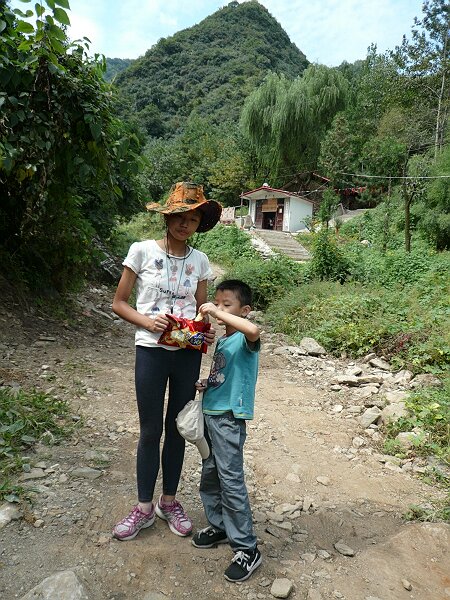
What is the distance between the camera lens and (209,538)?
75.1 inches

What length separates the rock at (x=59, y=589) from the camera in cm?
151

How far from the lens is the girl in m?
1.80

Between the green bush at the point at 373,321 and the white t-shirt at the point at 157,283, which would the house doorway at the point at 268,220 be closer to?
the green bush at the point at 373,321

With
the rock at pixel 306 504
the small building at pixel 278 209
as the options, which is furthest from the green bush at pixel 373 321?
the small building at pixel 278 209

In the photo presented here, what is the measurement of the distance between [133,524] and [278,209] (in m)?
22.9

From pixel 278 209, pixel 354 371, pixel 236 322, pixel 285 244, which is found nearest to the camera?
pixel 236 322

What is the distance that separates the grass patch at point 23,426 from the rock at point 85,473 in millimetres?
276

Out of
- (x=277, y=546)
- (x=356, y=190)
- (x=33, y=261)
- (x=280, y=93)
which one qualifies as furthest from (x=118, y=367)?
(x=280, y=93)

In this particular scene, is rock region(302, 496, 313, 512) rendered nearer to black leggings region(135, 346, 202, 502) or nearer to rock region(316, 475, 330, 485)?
rock region(316, 475, 330, 485)

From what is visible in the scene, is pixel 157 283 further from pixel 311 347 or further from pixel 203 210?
pixel 311 347

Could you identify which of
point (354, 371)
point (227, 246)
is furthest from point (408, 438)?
point (227, 246)

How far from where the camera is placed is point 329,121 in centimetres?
2605

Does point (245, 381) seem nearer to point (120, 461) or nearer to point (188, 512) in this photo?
point (188, 512)

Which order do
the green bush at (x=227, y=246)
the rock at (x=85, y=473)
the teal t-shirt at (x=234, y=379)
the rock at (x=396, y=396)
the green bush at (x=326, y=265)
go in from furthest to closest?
the green bush at (x=227, y=246) → the green bush at (x=326, y=265) → the rock at (x=396, y=396) → the rock at (x=85, y=473) → the teal t-shirt at (x=234, y=379)
